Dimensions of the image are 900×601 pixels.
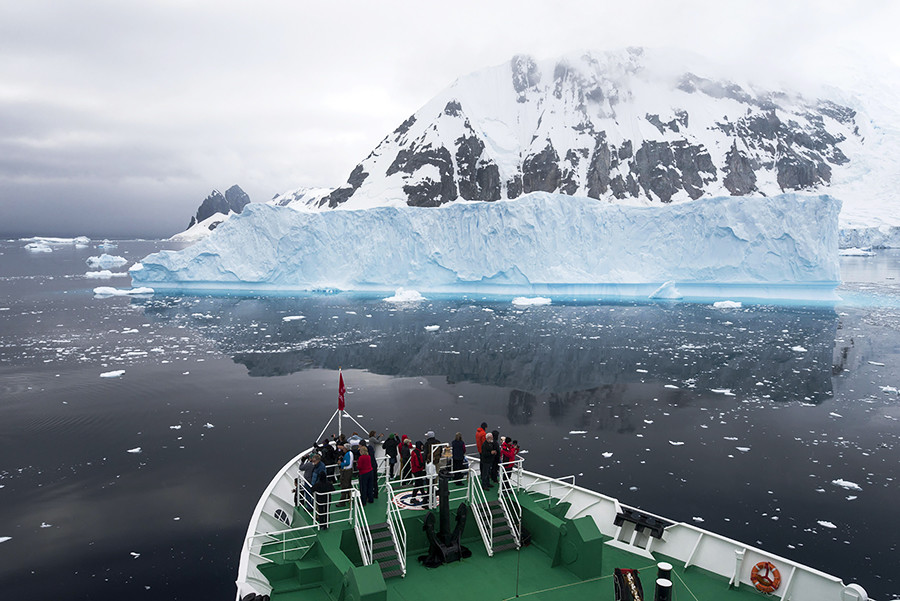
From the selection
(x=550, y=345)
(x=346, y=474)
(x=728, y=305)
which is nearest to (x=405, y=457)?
(x=346, y=474)

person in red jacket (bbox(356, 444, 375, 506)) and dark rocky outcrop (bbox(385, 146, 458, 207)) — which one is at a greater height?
dark rocky outcrop (bbox(385, 146, 458, 207))

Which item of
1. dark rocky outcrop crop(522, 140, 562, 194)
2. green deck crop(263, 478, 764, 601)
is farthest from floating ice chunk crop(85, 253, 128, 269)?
green deck crop(263, 478, 764, 601)

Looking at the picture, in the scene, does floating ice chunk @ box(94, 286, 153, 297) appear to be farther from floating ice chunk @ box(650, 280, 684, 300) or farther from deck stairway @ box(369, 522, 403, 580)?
deck stairway @ box(369, 522, 403, 580)

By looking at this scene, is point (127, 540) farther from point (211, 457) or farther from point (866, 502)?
point (866, 502)

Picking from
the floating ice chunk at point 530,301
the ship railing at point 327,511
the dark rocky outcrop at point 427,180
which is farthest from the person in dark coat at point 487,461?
the dark rocky outcrop at point 427,180

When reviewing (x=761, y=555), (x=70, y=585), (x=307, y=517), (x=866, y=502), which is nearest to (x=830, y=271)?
(x=866, y=502)

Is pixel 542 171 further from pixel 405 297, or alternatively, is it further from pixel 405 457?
pixel 405 457
